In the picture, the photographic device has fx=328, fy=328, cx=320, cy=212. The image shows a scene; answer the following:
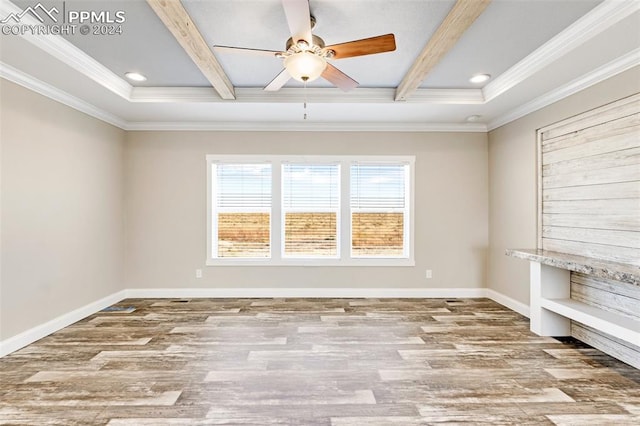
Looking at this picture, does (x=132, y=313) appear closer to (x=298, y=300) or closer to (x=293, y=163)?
(x=298, y=300)

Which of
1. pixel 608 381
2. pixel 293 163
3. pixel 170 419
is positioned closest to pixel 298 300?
pixel 293 163

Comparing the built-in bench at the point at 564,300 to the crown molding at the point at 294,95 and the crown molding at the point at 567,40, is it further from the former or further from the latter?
the crown molding at the point at 294,95

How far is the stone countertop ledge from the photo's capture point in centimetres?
236

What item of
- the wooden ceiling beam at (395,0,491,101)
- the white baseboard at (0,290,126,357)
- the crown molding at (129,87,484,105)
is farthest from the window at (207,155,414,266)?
the wooden ceiling beam at (395,0,491,101)

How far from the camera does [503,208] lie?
14.8 ft

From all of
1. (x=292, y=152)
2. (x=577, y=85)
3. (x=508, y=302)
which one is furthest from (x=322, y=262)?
(x=577, y=85)

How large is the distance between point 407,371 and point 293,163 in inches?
127

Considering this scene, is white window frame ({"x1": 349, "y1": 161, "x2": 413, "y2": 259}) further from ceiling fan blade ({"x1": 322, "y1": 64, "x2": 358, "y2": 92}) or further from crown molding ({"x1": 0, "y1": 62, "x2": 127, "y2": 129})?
crown molding ({"x1": 0, "y1": 62, "x2": 127, "y2": 129})

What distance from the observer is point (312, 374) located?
2598 millimetres

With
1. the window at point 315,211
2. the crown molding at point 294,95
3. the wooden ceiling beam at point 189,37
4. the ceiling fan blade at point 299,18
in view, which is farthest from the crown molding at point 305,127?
the ceiling fan blade at point 299,18

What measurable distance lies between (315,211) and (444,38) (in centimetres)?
292

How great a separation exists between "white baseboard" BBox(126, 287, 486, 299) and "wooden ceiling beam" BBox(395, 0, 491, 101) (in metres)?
2.82

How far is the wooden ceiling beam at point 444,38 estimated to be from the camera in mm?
2146

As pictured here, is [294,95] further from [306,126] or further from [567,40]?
[567,40]
